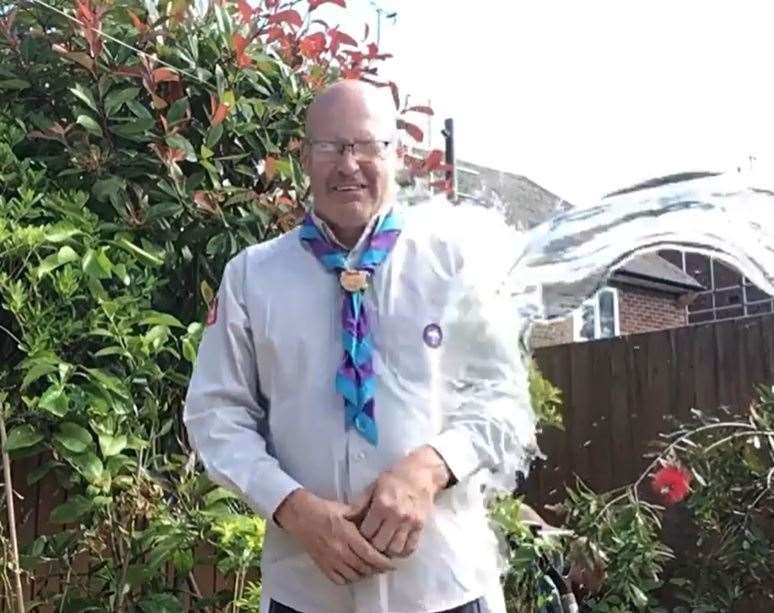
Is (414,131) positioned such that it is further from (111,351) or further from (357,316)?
(357,316)

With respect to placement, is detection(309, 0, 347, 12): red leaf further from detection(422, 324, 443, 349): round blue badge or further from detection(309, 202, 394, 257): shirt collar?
detection(422, 324, 443, 349): round blue badge

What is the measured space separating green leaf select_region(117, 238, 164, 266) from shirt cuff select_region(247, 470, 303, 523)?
1757mm

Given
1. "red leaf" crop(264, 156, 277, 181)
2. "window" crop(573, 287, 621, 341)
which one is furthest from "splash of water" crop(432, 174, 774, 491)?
"window" crop(573, 287, 621, 341)

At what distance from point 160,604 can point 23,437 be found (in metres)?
0.54

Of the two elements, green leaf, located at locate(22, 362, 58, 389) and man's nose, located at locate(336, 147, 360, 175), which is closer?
man's nose, located at locate(336, 147, 360, 175)

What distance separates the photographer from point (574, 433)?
586 cm

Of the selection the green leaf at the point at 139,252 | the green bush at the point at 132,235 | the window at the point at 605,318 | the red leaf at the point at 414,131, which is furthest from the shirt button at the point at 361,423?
the window at the point at 605,318

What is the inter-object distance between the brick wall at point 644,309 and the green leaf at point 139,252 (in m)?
13.6

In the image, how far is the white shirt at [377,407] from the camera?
1436 mm

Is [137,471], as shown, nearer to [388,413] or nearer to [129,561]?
[129,561]

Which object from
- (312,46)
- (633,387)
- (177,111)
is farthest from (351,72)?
(633,387)

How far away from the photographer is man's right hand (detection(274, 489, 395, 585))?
133cm

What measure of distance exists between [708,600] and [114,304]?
267 cm

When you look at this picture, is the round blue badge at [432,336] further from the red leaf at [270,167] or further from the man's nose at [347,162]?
the red leaf at [270,167]
